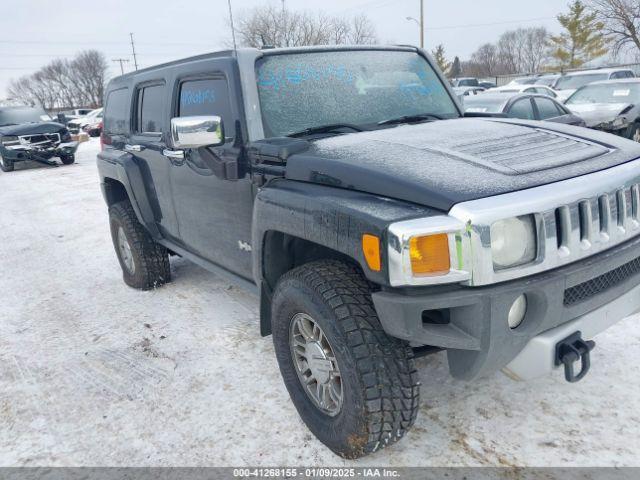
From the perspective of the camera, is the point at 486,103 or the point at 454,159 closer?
the point at 454,159

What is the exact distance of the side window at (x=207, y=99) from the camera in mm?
3020

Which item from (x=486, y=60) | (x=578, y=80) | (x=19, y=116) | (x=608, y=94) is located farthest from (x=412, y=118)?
(x=486, y=60)

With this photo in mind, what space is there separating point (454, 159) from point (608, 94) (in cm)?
1042

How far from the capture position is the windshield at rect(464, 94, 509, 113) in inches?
319

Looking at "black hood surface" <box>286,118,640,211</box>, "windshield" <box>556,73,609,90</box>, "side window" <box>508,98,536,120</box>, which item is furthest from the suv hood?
"black hood surface" <box>286,118,640,211</box>

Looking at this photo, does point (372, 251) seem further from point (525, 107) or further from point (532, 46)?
point (532, 46)

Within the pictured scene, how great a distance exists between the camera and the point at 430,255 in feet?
6.13

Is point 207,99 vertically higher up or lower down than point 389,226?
higher up

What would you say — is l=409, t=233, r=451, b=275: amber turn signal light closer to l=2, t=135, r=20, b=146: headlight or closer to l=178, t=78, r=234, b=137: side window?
l=178, t=78, r=234, b=137: side window

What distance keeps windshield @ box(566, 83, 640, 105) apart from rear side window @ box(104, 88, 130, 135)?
9543 millimetres

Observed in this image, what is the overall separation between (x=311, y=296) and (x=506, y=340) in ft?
2.58

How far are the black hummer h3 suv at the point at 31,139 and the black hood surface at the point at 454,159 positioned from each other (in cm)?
1396

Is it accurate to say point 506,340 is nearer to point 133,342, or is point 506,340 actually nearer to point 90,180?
point 133,342

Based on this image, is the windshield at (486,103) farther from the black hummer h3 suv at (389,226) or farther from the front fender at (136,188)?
the front fender at (136,188)
